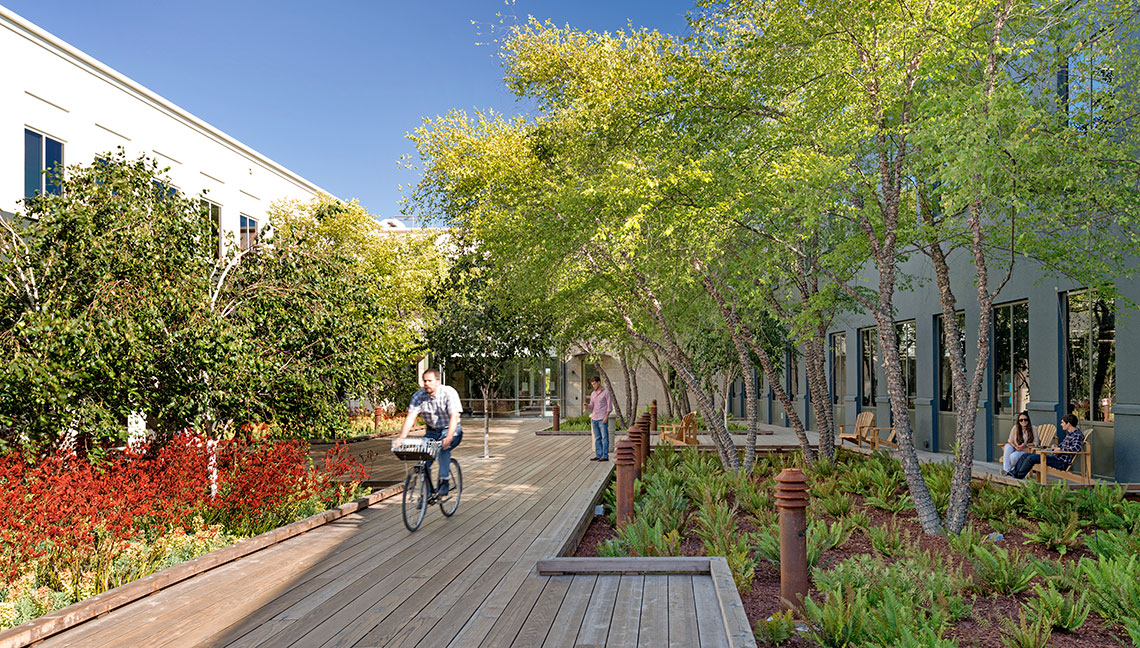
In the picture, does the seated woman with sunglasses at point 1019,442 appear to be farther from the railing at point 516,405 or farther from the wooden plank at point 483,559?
the railing at point 516,405

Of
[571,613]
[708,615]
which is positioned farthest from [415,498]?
[708,615]

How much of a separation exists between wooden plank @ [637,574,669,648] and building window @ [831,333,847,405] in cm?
2032

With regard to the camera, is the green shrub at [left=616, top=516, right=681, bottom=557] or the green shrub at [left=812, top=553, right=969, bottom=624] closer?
the green shrub at [left=812, top=553, right=969, bottom=624]

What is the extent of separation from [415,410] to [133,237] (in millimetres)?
3530

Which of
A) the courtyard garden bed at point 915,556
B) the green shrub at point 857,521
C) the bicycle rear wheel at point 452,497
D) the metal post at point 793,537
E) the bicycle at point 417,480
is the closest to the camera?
the courtyard garden bed at point 915,556

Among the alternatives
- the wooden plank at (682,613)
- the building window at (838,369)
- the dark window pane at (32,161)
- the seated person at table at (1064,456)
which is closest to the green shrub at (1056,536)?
the seated person at table at (1064,456)

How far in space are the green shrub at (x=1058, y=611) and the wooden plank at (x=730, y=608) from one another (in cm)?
227

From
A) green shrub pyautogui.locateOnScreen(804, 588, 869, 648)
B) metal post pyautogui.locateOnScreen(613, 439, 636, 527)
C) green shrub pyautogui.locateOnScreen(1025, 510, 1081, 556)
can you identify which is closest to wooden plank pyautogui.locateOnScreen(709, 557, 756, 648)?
green shrub pyautogui.locateOnScreen(804, 588, 869, 648)

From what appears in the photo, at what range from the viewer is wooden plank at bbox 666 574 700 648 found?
4.86 meters

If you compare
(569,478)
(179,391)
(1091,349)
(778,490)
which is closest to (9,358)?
(179,391)

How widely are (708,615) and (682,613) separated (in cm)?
18

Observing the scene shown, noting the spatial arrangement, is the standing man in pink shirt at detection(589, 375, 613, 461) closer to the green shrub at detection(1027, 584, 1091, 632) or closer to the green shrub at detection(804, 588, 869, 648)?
the green shrub at detection(1027, 584, 1091, 632)

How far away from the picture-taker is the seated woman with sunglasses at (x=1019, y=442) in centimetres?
1276

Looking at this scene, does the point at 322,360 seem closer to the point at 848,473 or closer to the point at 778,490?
the point at 778,490
